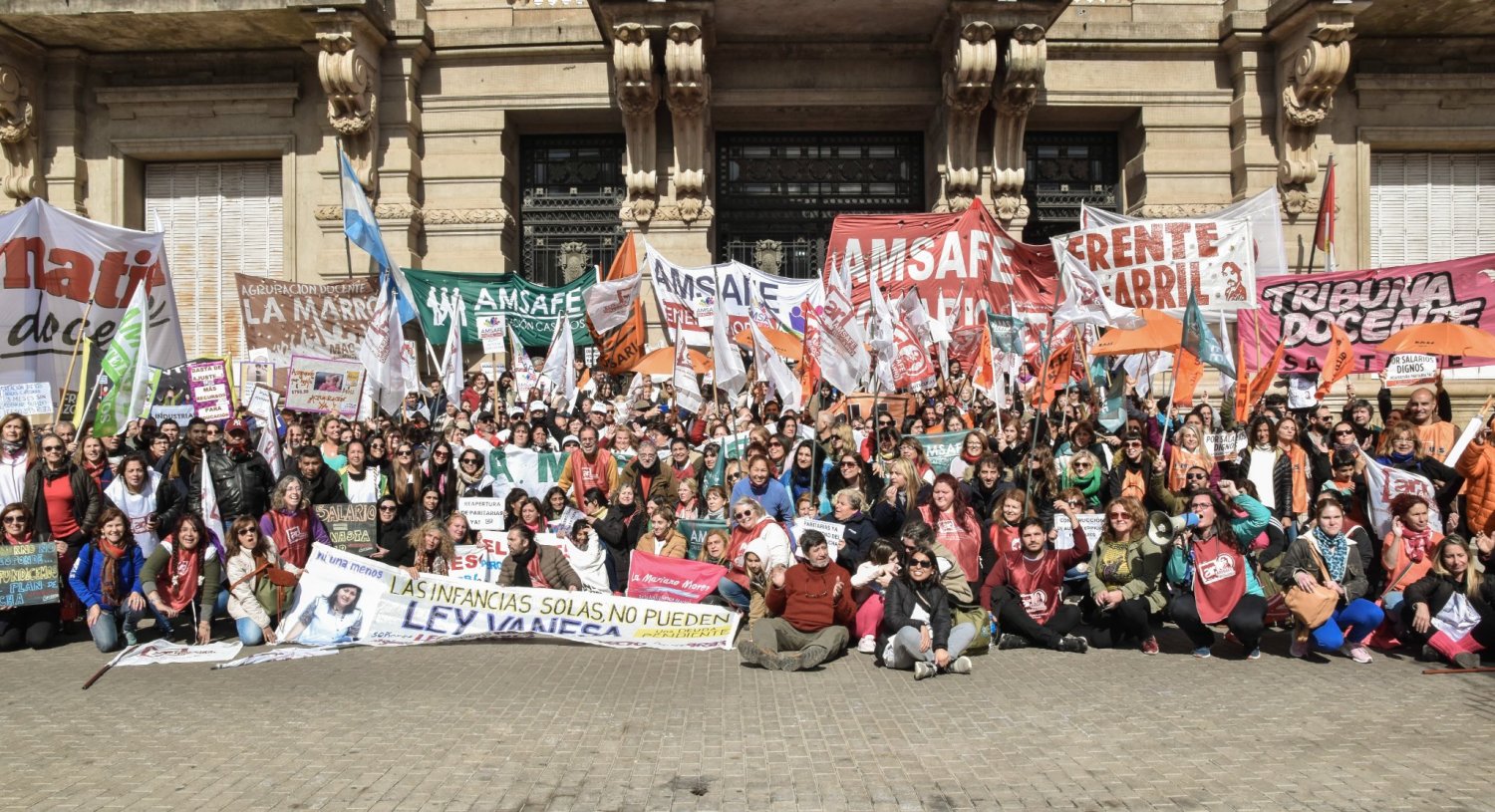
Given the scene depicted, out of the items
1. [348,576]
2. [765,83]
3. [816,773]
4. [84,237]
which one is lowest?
[816,773]

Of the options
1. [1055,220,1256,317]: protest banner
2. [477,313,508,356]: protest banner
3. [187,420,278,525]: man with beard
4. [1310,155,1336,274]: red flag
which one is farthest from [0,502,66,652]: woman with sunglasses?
[1310,155,1336,274]: red flag

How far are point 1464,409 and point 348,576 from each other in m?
16.3

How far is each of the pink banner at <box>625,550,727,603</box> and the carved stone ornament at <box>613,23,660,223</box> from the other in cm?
887

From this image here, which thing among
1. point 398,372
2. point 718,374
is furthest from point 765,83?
point 398,372

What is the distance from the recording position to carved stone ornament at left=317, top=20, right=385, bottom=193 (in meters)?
16.1

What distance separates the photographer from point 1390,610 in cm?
796

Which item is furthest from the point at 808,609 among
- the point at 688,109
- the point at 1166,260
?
the point at 688,109

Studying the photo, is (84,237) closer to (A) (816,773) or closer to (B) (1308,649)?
(A) (816,773)

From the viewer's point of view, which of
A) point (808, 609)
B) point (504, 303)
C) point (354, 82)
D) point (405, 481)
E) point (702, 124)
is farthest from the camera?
point (702, 124)

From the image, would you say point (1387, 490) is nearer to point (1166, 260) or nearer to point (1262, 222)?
point (1166, 260)

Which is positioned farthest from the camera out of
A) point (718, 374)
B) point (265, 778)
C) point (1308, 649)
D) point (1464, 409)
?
point (1464, 409)

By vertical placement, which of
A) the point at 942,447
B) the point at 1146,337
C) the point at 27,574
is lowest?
the point at 27,574

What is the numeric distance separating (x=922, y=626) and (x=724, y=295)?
7.76m

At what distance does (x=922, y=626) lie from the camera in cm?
760
